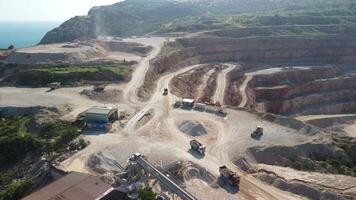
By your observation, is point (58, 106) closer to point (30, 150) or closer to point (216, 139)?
point (30, 150)

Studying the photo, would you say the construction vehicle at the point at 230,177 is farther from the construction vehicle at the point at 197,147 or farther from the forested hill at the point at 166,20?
the forested hill at the point at 166,20

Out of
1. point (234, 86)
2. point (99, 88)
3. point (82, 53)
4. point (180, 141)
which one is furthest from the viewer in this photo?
point (82, 53)

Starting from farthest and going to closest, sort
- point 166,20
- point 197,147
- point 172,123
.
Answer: point 166,20 < point 172,123 < point 197,147

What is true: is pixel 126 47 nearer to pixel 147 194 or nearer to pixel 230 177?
pixel 230 177

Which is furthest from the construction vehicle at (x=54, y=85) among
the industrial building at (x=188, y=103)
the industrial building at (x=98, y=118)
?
the industrial building at (x=188, y=103)

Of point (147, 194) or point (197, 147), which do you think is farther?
point (197, 147)

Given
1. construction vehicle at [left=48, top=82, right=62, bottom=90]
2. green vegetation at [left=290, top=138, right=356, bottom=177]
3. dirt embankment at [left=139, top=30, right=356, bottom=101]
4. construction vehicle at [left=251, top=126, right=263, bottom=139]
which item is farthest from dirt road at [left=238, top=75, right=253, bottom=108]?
construction vehicle at [left=48, top=82, right=62, bottom=90]

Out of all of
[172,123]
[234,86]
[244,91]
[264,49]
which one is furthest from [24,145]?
[264,49]
